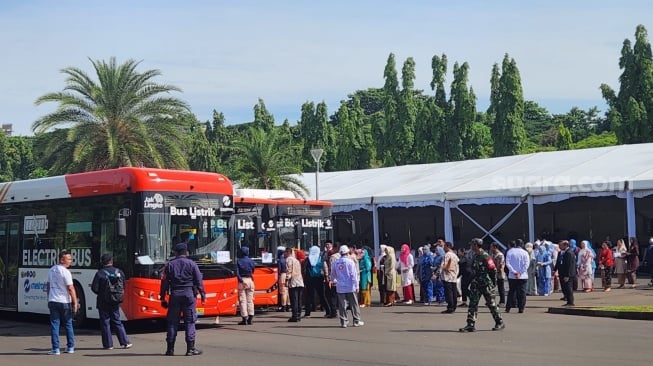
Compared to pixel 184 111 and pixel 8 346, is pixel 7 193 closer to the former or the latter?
pixel 8 346

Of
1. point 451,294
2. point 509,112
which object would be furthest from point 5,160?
point 451,294

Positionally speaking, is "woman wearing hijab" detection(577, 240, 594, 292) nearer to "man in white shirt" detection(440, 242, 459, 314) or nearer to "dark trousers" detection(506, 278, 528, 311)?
"dark trousers" detection(506, 278, 528, 311)

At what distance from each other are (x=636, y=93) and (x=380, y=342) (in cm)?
3955

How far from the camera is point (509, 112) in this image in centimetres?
5181

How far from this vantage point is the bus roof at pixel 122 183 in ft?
52.4

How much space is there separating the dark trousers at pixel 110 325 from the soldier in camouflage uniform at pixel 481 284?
6083 mm

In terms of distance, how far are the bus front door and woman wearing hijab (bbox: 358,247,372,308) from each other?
8167 millimetres

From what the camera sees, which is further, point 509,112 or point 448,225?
point 509,112

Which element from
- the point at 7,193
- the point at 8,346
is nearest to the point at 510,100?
the point at 7,193

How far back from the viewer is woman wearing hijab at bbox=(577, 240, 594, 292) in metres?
23.9

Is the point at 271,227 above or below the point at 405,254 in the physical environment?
above

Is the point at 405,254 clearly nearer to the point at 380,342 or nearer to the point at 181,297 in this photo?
the point at 380,342

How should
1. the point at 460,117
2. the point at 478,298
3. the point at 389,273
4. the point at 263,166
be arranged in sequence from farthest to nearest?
the point at 460,117
the point at 263,166
the point at 389,273
the point at 478,298

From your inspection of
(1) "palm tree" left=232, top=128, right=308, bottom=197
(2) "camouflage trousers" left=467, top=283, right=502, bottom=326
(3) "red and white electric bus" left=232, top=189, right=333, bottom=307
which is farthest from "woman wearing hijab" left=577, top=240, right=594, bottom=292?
(1) "palm tree" left=232, top=128, right=308, bottom=197
